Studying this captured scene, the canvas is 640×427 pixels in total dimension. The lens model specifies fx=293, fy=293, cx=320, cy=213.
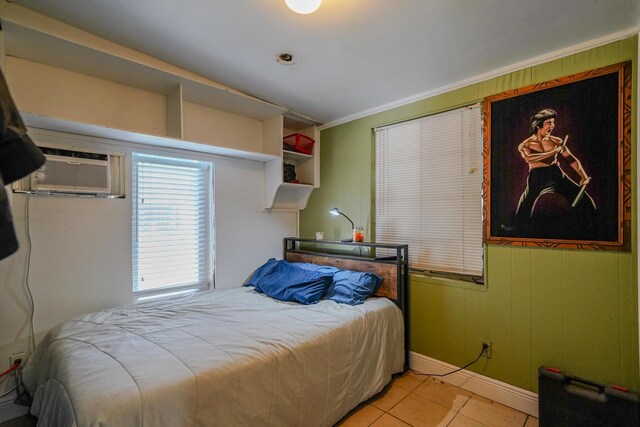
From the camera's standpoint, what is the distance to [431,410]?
6.48 feet

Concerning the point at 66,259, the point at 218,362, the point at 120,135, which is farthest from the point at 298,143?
the point at 218,362

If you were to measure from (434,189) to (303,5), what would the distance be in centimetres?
169

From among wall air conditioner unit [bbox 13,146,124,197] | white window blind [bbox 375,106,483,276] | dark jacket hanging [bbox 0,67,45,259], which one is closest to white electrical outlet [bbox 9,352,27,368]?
wall air conditioner unit [bbox 13,146,124,197]

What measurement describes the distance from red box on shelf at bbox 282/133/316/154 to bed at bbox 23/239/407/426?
5.28 ft

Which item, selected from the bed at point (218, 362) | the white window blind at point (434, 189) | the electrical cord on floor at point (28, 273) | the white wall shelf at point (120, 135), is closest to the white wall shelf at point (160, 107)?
the white wall shelf at point (120, 135)

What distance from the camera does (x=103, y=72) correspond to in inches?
79.5

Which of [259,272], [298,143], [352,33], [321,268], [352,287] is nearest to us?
[352,33]

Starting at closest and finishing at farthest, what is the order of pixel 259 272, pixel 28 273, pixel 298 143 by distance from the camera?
pixel 28 273 < pixel 259 272 < pixel 298 143

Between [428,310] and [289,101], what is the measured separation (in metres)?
2.23

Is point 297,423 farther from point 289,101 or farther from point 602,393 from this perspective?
point 289,101

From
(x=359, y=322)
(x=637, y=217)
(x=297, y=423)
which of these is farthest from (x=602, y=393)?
(x=297, y=423)

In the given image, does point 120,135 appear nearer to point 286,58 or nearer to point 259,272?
point 286,58

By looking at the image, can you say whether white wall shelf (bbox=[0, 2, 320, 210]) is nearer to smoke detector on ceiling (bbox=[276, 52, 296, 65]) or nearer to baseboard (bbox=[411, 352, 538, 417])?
smoke detector on ceiling (bbox=[276, 52, 296, 65])

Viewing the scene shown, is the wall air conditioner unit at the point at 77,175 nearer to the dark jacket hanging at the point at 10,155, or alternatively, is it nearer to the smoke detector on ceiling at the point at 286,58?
the smoke detector on ceiling at the point at 286,58
